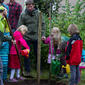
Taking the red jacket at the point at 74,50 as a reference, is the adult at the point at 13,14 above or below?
above

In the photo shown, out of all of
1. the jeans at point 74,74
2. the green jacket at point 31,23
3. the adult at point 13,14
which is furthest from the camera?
the adult at point 13,14

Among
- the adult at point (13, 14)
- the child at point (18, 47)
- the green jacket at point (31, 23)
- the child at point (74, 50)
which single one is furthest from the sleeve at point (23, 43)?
the adult at point (13, 14)

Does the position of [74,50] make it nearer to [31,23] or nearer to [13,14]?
[31,23]

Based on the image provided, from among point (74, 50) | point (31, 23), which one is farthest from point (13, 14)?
point (74, 50)

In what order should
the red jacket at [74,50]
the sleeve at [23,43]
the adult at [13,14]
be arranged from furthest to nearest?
1. the adult at [13,14]
2. the sleeve at [23,43]
3. the red jacket at [74,50]

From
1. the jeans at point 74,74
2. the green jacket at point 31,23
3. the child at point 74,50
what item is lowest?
the jeans at point 74,74

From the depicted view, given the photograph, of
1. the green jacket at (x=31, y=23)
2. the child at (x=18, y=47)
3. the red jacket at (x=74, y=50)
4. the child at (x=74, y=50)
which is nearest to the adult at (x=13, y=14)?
the green jacket at (x=31, y=23)

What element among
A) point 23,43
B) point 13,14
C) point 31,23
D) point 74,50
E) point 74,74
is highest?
point 13,14

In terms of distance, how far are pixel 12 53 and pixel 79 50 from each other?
158cm

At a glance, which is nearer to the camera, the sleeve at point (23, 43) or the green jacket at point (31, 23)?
the sleeve at point (23, 43)

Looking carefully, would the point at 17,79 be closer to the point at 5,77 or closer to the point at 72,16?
the point at 5,77

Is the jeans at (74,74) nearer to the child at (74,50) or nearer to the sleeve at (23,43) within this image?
the child at (74,50)

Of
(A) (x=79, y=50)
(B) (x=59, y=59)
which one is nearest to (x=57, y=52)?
(B) (x=59, y=59)

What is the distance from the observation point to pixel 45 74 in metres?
7.46
